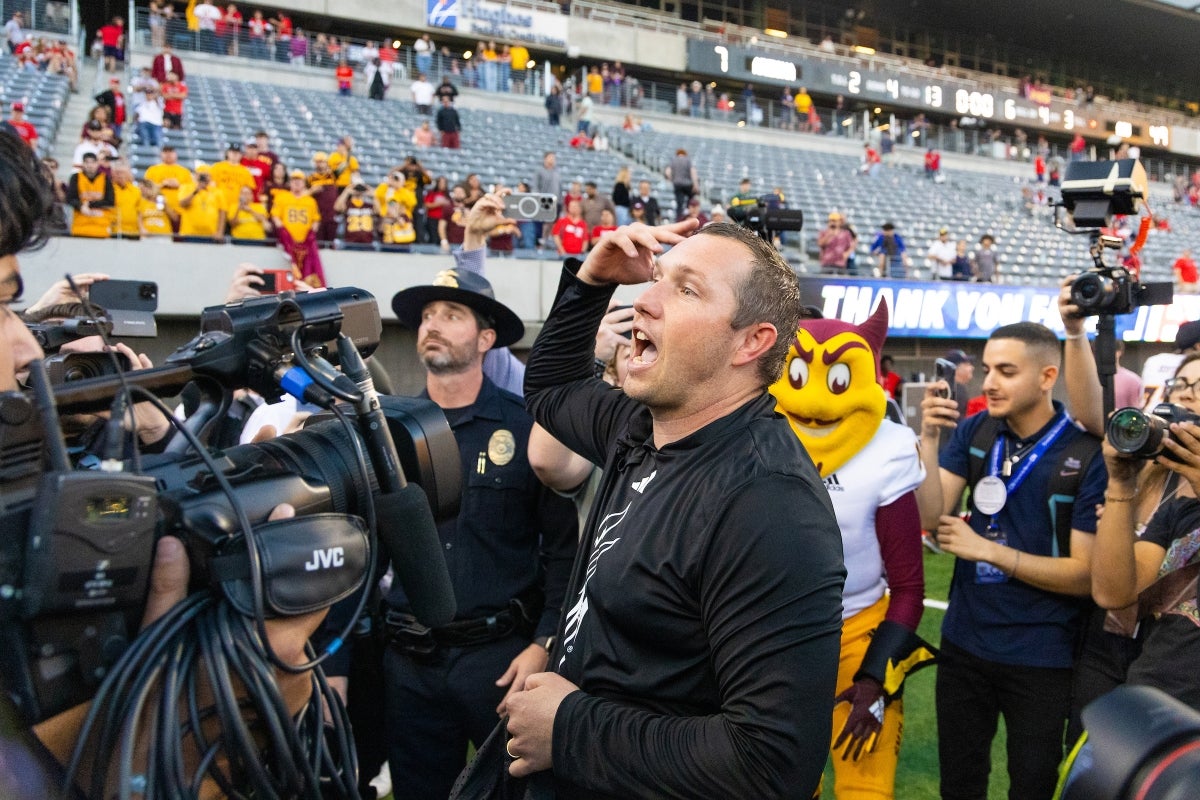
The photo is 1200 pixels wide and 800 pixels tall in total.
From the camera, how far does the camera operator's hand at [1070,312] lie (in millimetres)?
2703

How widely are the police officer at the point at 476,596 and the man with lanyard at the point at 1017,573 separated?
48.5 inches

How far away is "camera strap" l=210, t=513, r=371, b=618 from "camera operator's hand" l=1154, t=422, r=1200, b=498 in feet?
6.09

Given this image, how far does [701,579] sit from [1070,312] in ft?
6.20

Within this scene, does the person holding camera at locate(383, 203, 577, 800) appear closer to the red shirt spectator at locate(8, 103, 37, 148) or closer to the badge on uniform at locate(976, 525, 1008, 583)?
the badge on uniform at locate(976, 525, 1008, 583)

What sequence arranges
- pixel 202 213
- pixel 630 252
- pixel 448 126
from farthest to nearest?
pixel 448 126, pixel 202 213, pixel 630 252

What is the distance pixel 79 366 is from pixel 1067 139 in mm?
37619

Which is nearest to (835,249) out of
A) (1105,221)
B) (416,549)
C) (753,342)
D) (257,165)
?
(257,165)

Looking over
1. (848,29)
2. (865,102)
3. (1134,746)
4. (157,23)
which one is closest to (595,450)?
(1134,746)

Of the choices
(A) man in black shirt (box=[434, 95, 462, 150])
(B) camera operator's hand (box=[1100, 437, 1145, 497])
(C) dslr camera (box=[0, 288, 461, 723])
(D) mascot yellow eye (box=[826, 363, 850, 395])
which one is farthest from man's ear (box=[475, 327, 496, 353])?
(A) man in black shirt (box=[434, 95, 462, 150])

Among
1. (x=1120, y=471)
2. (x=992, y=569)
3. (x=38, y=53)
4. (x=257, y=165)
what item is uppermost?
(x=38, y=53)

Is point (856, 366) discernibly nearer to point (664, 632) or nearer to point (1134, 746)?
point (664, 632)

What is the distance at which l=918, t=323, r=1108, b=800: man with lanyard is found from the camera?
260 centimetres

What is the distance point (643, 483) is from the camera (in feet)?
5.39

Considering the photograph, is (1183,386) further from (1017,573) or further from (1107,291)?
(1017,573)
